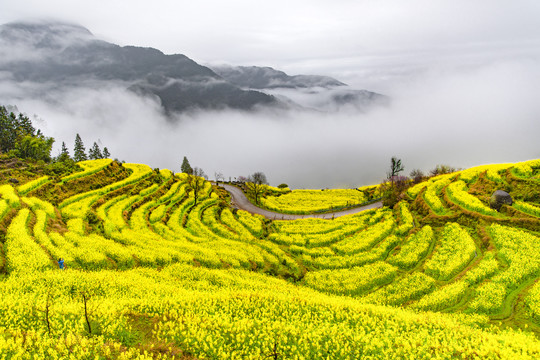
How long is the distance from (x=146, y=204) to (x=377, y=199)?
63.1 m

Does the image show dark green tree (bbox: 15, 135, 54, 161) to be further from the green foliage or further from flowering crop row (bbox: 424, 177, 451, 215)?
flowering crop row (bbox: 424, 177, 451, 215)

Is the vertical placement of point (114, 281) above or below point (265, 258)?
above

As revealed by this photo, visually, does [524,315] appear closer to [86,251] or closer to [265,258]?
[265,258]

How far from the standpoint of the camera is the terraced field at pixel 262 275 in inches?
648

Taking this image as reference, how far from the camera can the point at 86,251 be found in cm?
3409

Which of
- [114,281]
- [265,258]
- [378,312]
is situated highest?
[378,312]

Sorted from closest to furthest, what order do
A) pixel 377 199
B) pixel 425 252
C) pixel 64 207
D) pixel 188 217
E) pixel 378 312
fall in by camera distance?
pixel 378 312 < pixel 425 252 < pixel 64 207 < pixel 188 217 < pixel 377 199

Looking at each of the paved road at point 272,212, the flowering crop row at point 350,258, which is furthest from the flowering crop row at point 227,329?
the paved road at point 272,212

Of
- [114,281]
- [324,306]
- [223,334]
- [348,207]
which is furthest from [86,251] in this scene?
[348,207]

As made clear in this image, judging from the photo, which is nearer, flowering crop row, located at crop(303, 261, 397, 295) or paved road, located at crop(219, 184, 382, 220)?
Result: flowering crop row, located at crop(303, 261, 397, 295)

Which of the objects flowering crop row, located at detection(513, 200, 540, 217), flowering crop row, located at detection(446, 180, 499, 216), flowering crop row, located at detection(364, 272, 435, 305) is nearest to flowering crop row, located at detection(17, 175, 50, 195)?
flowering crop row, located at detection(364, 272, 435, 305)

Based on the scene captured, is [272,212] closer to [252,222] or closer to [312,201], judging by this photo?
[252,222]

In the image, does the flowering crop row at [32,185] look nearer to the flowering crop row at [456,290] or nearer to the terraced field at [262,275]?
the terraced field at [262,275]

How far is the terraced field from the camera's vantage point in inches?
648
